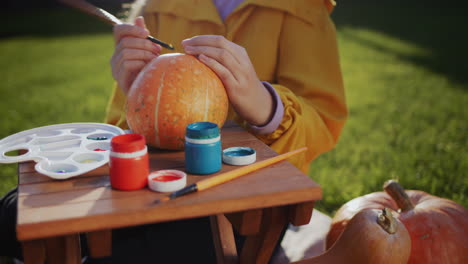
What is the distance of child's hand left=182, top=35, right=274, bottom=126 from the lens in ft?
4.17

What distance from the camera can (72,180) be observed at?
3.57ft

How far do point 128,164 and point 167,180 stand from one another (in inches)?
4.2

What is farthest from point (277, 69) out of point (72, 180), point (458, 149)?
point (458, 149)

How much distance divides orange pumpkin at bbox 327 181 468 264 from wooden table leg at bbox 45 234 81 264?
1.10 meters

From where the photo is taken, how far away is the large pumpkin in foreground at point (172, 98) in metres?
1.22

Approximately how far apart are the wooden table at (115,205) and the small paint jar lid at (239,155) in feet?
0.07

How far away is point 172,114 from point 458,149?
2.69 metres

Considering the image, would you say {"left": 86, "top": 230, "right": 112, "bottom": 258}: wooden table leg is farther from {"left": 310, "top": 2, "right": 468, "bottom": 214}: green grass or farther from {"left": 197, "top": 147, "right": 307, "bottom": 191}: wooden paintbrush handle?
{"left": 310, "top": 2, "right": 468, "bottom": 214}: green grass

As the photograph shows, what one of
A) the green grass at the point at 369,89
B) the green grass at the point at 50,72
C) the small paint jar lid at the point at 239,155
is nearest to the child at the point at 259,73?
the small paint jar lid at the point at 239,155

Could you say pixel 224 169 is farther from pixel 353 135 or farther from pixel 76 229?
pixel 353 135

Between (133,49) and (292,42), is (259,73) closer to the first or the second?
(292,42)

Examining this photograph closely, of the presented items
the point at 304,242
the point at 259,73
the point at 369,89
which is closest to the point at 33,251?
the point at 259,73

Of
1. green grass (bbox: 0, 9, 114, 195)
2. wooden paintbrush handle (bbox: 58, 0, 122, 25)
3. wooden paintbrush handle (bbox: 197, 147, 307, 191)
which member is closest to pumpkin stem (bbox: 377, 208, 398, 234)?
wooden paintbrush handle (bbox: 197, 147, 307, 191)

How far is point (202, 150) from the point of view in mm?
1078
